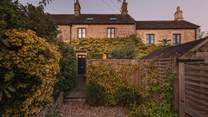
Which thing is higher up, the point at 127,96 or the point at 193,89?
the point at 193,89

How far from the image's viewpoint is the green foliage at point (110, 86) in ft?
45.0

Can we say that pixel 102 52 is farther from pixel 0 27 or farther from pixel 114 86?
pixel 0 27

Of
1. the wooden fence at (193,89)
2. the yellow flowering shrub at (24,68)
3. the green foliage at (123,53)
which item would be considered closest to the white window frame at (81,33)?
the green foliage at (123,53)

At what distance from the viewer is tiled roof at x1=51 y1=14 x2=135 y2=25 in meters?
30.7

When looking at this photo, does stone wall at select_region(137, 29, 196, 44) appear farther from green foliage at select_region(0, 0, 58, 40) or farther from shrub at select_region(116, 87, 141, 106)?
green foliage at select_region(0, 0, 58, 40)

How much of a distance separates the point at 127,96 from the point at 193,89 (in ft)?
21.3

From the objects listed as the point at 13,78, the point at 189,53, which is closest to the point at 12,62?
the point at 13,78

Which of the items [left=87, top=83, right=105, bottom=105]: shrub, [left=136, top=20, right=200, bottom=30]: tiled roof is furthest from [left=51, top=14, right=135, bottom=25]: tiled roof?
[left=87, top=83, right=105, bottom=105]: shrub

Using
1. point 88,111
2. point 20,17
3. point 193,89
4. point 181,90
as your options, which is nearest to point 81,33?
point 88,111

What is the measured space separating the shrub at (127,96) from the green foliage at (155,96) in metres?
0.86

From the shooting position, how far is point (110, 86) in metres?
14.1

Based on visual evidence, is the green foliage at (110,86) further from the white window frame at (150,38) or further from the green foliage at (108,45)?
the white window frame at (150,38)

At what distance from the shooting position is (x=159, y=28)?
3170cm

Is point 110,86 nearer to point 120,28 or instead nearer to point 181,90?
point 181,90
